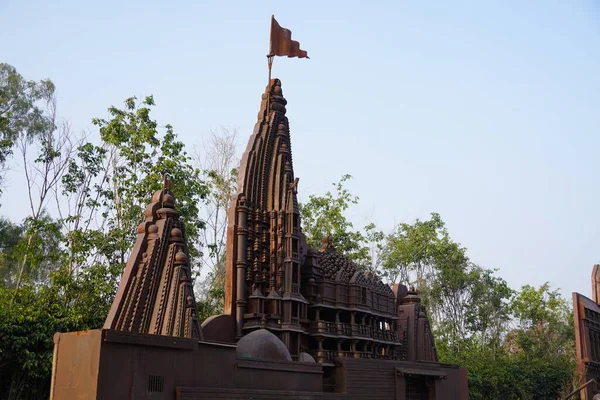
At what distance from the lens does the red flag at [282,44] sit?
62.5 feet

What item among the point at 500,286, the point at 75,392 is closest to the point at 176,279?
the point at 75,392

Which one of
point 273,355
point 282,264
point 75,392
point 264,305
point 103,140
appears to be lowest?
point 75,392

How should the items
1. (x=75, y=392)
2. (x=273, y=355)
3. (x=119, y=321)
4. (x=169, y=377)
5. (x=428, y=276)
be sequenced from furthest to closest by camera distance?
1. (x=428, y=276)
2. (x=273, y=355)
3. (x=119, y=321)
4. (x=169, y=377)
5. (x=75, y=392)

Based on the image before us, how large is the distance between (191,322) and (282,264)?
4.02m

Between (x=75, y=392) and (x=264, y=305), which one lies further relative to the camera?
(x=264, y=305)

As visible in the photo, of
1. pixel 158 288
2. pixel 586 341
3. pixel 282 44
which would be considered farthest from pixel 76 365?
pixel 586 341

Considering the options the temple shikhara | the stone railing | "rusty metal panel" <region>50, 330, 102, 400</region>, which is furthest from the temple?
"rusty metal panel" <region>50, 330, 102, 400</region>

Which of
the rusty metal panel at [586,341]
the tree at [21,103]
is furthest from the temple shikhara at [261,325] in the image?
the tree at [21,103]

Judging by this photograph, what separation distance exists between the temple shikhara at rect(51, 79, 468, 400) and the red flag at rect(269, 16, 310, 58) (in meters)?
0.87

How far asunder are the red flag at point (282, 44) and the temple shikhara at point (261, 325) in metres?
0.87

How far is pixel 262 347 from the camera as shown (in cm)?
1467

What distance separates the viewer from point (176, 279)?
45.7 ft

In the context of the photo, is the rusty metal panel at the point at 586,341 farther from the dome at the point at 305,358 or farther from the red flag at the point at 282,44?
the red flag at the point at 282,44

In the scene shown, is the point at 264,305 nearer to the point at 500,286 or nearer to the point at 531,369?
the point at 531,369
